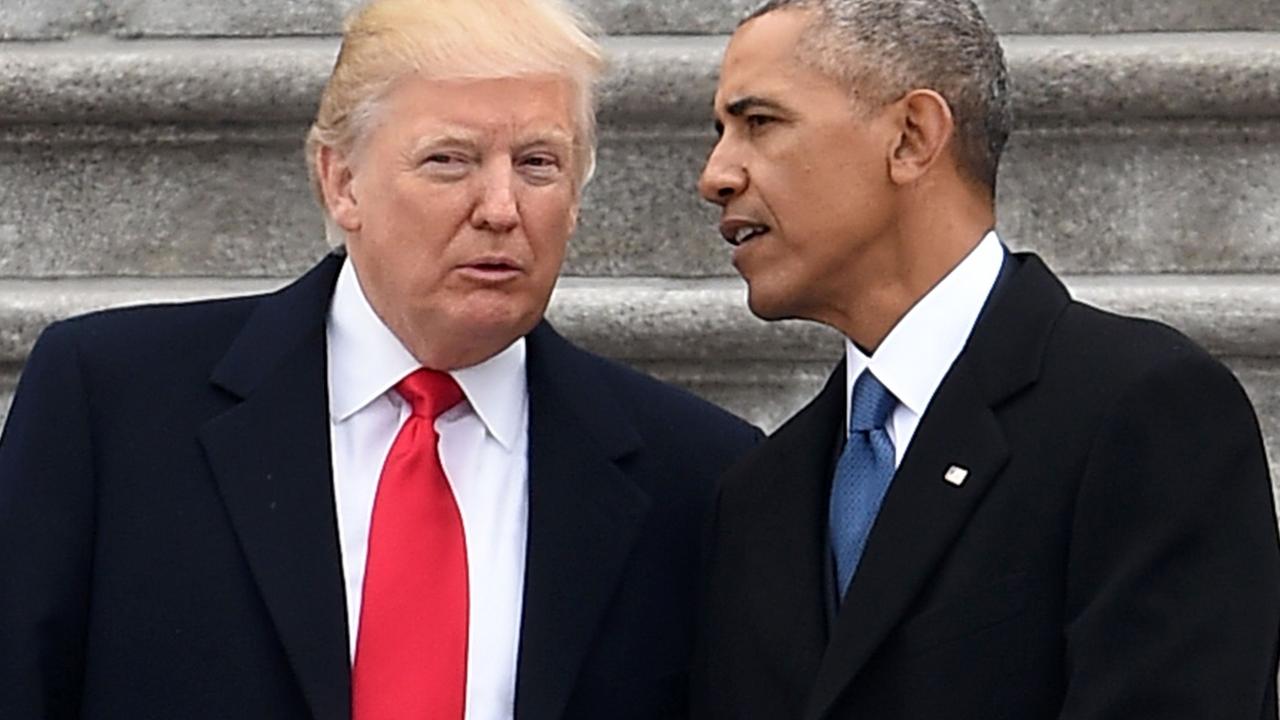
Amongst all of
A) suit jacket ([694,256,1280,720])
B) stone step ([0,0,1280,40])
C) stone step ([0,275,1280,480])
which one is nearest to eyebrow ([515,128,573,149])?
suit jacket ([694,256,1280,720])

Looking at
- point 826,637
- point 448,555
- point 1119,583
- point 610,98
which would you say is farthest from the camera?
point 610,98

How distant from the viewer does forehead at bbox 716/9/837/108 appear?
2738mm

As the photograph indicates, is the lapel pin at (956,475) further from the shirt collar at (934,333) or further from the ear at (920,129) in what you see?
the ear at (920,129)

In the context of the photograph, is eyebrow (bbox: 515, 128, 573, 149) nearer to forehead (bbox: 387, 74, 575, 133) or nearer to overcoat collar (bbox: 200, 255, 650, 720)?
forehead (bbox: 387, 74, 575, 133)

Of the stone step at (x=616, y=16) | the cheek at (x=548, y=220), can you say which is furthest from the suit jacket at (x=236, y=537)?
the stone step at (x=616, y=16)

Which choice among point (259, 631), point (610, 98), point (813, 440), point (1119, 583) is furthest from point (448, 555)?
point (610, 98)

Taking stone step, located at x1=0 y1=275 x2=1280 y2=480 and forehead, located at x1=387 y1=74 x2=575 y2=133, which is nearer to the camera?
forehead, located at x1=387 y1=74 x2=575 y2=133

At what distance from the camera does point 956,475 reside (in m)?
2.54

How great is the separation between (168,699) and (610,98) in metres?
1.62

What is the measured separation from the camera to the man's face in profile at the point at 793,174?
2.72 metres

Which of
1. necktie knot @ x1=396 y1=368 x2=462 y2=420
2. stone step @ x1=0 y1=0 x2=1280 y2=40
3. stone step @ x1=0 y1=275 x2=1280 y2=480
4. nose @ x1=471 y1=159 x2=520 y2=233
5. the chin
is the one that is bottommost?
stone step @ x1=0 y1=275 x2=1280 y2=480

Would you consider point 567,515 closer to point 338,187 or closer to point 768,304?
point 768,304

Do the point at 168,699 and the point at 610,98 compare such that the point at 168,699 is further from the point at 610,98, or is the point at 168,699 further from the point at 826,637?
the point at 610,98

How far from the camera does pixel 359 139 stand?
2830 mm
